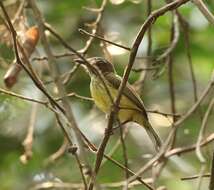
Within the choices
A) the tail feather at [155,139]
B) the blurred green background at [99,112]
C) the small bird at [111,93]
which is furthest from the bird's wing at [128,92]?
the blurred green background at [99,112]

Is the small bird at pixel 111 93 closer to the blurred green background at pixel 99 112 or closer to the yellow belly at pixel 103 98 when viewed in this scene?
the yellow belly at pixel 103 98

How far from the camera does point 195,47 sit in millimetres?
5484

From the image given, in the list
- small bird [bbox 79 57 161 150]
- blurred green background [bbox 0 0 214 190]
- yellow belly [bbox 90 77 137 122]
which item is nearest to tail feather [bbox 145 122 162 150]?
small bird [bbox 79 57 161 150]

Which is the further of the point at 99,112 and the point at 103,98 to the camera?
the point at 99,112

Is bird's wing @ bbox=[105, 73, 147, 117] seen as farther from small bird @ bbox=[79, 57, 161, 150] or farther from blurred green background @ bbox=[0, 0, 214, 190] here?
blurred green background @ bbox=[0, 0, 214, 190]

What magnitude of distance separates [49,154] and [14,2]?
1.51m

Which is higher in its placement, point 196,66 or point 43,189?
point 196,66

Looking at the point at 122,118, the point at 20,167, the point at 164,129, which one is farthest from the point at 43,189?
the point at 164,129

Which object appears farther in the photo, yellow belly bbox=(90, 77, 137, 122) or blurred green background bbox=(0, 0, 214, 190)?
blurred green background bbox=(0, 0, 214, 190)

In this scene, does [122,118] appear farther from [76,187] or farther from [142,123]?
[76,187]

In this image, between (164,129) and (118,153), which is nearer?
(118,153)

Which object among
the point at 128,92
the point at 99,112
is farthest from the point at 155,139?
the point at 99,112

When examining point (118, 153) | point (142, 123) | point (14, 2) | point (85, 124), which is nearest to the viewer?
point (142, 123)

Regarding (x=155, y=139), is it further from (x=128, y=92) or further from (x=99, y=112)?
(x=99, y=112)
